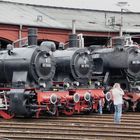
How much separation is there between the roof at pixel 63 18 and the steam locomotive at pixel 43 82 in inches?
429

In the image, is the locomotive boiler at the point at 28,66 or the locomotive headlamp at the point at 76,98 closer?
the locomotive boiler at the point at 28,66

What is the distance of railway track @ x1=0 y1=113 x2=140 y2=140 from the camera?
1255 centimetres

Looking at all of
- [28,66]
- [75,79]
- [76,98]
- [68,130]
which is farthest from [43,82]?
[68,130]

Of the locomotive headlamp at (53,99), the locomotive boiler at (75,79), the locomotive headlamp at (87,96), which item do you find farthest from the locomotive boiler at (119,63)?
the locomotive headlamp at (53,99)

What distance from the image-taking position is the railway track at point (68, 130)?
12547mm

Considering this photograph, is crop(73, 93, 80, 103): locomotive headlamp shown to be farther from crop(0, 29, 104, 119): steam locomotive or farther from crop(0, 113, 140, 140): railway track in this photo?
crop(0, 113, 140, 140): railway track

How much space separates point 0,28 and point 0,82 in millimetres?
11325

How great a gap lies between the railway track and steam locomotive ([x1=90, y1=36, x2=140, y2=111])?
13.7 ft

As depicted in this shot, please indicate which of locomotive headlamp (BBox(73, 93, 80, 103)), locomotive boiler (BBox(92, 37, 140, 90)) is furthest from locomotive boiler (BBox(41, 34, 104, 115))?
locomotive boiler (BBox(92, 37, 140, 90))

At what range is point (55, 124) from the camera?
1514 centimetres

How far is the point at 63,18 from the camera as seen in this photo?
36.0 metres

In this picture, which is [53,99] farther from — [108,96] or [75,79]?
[108,96]

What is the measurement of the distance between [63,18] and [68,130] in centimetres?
2315

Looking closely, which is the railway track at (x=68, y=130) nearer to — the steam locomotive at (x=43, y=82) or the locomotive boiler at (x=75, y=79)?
the steam locomotive at (x=43, y=82)
